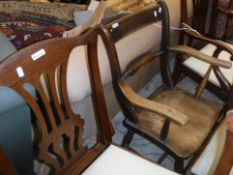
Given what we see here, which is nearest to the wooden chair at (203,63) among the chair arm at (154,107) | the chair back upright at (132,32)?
the chair back upright at (132,32)

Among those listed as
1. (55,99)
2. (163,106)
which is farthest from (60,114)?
(163,106)

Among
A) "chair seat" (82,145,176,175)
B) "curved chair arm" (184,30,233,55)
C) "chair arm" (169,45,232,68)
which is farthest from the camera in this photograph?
"curved chair arm" (184,30,233,55)

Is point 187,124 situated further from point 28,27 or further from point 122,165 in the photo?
point 28,27

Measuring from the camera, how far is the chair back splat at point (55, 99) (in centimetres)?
89

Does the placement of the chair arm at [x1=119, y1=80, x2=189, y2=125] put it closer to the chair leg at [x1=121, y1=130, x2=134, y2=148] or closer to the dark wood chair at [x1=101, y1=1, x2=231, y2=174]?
the dark wood chair at [x1=101, y1=1, x2=231, y2=174]

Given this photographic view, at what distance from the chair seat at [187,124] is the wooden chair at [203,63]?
0.14m

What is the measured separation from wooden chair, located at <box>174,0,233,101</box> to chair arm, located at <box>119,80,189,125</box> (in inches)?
18.8

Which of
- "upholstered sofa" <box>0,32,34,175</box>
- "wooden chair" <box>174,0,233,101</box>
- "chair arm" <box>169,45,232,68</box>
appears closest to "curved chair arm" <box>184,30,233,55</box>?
"wooden chair" <box>174,0,233,101</box>

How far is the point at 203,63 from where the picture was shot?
1.86 metres

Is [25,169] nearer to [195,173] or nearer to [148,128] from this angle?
[148,128]

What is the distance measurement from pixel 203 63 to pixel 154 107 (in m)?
0.75

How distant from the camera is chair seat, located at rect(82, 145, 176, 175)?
3.82 feet

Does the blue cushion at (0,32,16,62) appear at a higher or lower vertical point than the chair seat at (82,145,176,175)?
higher

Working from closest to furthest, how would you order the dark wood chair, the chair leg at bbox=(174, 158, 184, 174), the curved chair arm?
the dark wood chair, the chair leg at bbox=(174, 158, 184, 174), the curved chair arm
